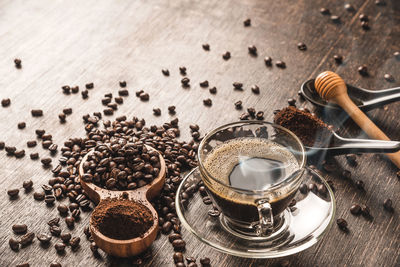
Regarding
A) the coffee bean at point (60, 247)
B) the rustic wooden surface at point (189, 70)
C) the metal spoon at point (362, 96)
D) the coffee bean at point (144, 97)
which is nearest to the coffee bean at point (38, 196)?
the rustic wooden surface at point (189, 70)

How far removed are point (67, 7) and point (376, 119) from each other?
5.99ft

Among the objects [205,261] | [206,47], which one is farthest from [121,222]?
[206,47]

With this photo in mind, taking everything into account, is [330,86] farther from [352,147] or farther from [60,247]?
[60,247]

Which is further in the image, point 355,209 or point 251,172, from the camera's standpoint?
point 355,209

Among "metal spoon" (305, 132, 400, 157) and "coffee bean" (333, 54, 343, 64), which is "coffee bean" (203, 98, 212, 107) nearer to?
"metal spoon" (305, 132, 400, 157)

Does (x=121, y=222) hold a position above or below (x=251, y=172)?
below

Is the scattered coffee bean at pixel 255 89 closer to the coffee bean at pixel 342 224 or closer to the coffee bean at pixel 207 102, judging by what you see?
the coffee bean at pixel 207 102

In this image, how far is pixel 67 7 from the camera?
2.76 m

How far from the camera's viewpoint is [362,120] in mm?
1853

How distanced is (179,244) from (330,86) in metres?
0.91

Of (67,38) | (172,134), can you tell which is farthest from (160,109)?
(67,38)

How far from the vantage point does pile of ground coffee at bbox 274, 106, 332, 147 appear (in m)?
1.72

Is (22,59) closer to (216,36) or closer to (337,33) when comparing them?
(216,36)

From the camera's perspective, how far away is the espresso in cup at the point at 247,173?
51.1 inches
